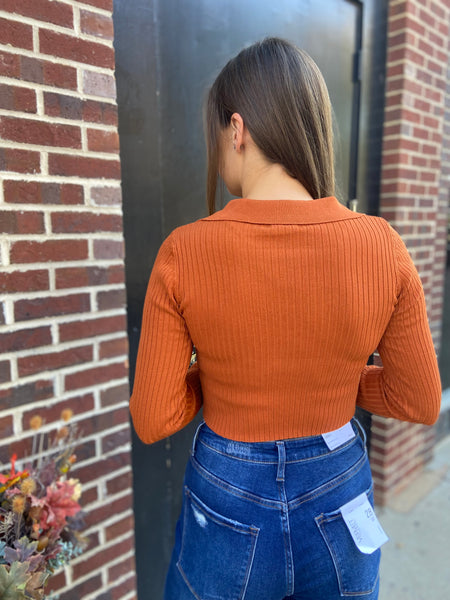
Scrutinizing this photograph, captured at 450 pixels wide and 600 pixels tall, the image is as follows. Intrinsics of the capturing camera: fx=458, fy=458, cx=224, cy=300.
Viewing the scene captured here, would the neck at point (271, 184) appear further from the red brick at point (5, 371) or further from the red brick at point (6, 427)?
the red brick at point (6, 427)

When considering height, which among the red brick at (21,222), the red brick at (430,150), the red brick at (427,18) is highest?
the red brick at (427,18)

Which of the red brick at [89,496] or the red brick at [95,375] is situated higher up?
the red brick at [95,375]

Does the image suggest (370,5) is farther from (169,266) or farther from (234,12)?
(169,266)

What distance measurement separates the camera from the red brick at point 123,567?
189cm

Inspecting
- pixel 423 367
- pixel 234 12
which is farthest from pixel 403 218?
pixel 423 367

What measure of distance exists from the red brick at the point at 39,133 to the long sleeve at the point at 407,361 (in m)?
1.12

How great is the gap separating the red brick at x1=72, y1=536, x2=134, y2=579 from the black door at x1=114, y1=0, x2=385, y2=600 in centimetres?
28

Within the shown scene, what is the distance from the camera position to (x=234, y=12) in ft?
7.37

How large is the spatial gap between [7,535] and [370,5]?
3.33m

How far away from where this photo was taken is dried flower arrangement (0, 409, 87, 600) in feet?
3.76

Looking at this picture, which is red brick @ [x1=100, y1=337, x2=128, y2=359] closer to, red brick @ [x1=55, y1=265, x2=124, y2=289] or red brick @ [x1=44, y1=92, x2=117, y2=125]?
red brick @ [x1=55, y1=265, x2=124, y2=289]

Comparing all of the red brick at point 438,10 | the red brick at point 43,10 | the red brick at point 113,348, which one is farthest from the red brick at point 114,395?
the red brick at point 438,10

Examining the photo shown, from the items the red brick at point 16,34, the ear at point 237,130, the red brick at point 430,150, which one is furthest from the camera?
the red brick at point 430,150

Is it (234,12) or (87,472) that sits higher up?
(234,12)
